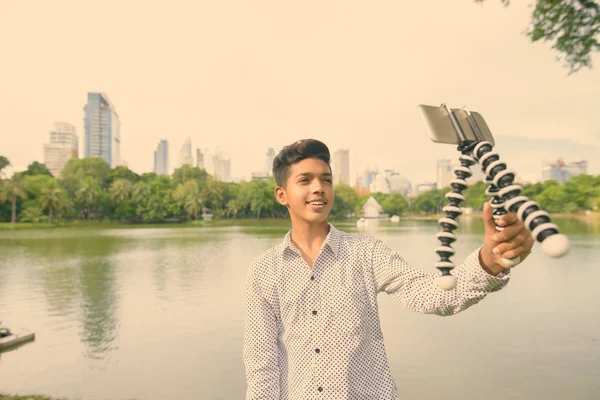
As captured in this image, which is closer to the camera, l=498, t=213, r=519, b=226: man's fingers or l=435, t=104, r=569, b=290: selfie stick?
l=435, t=104, r=569, b=290: selfie stick

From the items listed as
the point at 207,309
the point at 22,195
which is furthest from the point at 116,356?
the point at 22,195

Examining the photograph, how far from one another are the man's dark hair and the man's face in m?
0.02

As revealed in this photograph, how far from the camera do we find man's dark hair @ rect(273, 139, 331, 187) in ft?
5.96

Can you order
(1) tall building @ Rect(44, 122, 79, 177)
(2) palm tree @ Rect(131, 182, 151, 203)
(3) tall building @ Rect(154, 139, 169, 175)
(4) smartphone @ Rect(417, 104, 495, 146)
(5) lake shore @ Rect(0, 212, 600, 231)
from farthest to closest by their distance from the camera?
(3) tall building @ Rect(154, 139, 169, 175) → (1) tall building @ Rect(44, 122, 79, 177) → (2) palm tree @ Rect(131, 182, 151, 203) → (5) lake shore @ Rect(0, 212, 600, 231) → (4) smartphone @ Rect(417, 104, 495, 146)

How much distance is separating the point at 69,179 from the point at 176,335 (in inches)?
2416

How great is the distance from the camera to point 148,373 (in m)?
6.75

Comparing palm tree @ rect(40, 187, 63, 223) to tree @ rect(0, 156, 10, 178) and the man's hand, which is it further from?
the man's hand

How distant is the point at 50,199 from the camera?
53.7 metres

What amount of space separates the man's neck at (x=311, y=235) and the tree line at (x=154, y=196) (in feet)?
193

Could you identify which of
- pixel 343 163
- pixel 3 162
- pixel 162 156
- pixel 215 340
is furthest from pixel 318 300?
pixel 162 156

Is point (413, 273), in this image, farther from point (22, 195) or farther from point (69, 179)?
point (69, 179)

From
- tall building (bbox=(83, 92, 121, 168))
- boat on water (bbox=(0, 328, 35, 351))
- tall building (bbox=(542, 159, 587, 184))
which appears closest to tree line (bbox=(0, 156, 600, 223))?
boat on water (bbox=(0, 328, 35, 351))

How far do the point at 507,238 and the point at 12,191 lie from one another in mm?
59231

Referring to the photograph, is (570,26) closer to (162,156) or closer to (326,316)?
(326,316)
